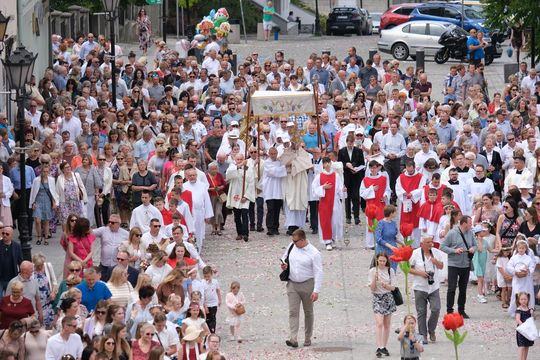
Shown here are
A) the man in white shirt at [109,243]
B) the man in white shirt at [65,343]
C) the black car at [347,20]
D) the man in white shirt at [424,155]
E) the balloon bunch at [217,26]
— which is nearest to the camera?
the man in white shirt at [65,343]

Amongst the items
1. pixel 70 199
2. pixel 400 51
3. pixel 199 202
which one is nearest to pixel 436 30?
pixel 400 51

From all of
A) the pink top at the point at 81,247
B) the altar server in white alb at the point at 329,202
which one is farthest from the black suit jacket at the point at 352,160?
the pink top at the point at 81,247

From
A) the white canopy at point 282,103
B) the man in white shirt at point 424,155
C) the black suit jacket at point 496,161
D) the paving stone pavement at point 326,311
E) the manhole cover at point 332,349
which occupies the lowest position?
the manhole cover at point 332,349

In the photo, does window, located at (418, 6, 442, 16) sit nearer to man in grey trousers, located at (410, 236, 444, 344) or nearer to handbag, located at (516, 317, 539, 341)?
man in grey trousers, located at (410, 236, 444, 344)

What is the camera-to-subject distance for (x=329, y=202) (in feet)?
88.4

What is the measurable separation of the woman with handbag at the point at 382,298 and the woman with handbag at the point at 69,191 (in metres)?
7.30

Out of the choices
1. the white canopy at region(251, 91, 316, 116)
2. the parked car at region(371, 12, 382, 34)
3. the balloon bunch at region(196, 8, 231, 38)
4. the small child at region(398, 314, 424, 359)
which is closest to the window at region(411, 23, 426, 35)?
the balloon bunch at region(196, 8, 231, 38)

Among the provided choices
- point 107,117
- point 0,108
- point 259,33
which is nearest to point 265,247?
point 107,117

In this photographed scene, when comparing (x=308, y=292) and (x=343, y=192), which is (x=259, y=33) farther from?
(x=308, y=292)

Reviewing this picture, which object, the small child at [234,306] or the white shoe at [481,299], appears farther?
the white shoe at [481,299]

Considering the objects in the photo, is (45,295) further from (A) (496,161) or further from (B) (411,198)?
(A) (496,161)

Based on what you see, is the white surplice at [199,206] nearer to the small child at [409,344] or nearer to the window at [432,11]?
the small child at [409,344]

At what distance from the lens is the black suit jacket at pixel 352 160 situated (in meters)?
28.6

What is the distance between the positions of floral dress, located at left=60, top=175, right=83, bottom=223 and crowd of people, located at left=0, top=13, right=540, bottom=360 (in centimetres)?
3
